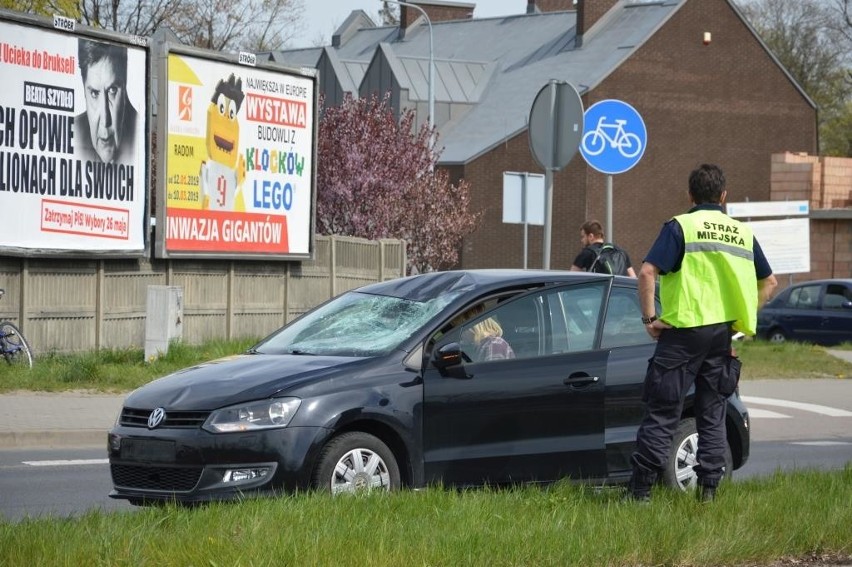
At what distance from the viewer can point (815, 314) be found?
3097cm

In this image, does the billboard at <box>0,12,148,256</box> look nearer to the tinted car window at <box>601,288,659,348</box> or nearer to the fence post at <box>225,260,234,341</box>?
the fence post at <box>225,260,234,341</box>

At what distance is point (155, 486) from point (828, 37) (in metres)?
75.9

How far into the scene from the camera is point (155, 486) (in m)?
8.48

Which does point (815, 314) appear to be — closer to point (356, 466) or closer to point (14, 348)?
point (14, 348)

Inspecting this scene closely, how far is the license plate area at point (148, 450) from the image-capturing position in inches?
330

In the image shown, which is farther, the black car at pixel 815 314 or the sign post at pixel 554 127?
the black car at pixel 815 314

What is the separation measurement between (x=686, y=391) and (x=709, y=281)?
0.59 metres

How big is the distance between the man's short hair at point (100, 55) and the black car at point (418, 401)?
1031 cm

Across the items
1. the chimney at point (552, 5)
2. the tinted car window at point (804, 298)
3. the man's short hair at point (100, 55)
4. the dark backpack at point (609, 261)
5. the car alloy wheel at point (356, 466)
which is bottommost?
the car alloy wheel at point (356, 466)

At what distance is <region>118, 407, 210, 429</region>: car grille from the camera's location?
834 centimetres

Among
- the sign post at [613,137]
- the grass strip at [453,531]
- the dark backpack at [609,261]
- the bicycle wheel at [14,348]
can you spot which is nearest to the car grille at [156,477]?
the grass strip at [453,531]

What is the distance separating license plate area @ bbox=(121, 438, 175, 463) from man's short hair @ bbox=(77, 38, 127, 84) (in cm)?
1160

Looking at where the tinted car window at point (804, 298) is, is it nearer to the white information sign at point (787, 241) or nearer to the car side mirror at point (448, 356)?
the white information sign at point (787, 241)

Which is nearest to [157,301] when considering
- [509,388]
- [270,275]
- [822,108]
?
[270,275]
